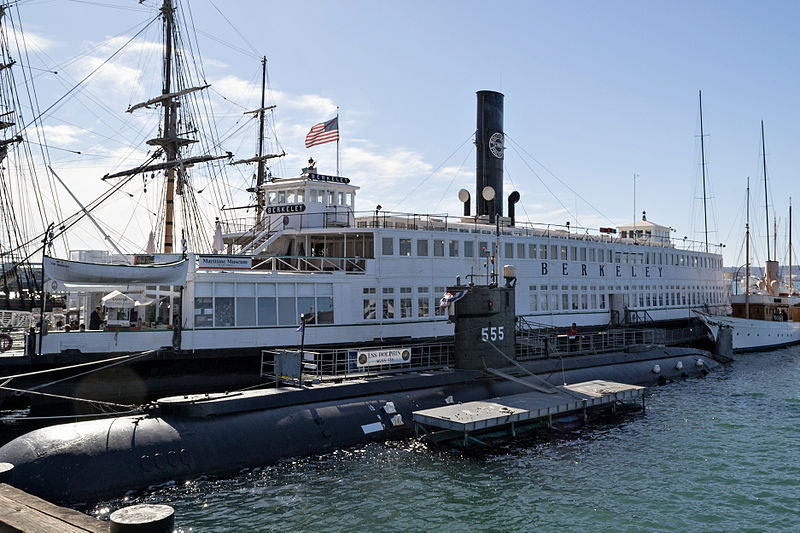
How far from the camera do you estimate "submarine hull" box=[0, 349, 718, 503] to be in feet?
47.4

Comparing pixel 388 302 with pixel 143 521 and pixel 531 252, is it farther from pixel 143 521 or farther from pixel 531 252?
pixel 143 521

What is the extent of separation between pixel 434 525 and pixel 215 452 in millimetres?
6277

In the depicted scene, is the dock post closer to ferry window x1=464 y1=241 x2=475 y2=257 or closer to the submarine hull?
the submarine hull

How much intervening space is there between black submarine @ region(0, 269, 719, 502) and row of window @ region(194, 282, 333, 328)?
598 cm

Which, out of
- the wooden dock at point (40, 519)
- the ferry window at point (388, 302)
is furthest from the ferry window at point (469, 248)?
the wooden dock at point (40, 519)

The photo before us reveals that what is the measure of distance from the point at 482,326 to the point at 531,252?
15645 mm

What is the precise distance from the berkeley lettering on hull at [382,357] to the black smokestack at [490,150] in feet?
61.1

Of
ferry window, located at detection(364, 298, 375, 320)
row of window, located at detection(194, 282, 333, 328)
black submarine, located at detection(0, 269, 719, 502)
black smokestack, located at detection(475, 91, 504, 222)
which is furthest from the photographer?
black smokestack, located at detection(475, 91, 504, 222)

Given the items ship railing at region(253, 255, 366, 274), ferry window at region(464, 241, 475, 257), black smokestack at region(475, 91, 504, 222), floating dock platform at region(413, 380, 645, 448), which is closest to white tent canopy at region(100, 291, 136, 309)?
ship railing at region(253, 255, 366, 274)

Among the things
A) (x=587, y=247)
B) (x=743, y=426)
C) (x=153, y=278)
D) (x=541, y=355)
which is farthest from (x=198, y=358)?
(x=587, y=247)

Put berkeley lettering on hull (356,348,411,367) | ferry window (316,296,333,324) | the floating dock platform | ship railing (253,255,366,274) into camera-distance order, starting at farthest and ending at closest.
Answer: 1. ship railing (253,255,366,274)
2. ferry window (316,296,333,324)
3. berkeley lettering on hull (356,348,411,367)
4. the floating dock platform

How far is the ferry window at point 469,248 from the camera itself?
35156 mm

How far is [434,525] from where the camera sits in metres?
14.1

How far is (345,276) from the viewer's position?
30328 millimetres
